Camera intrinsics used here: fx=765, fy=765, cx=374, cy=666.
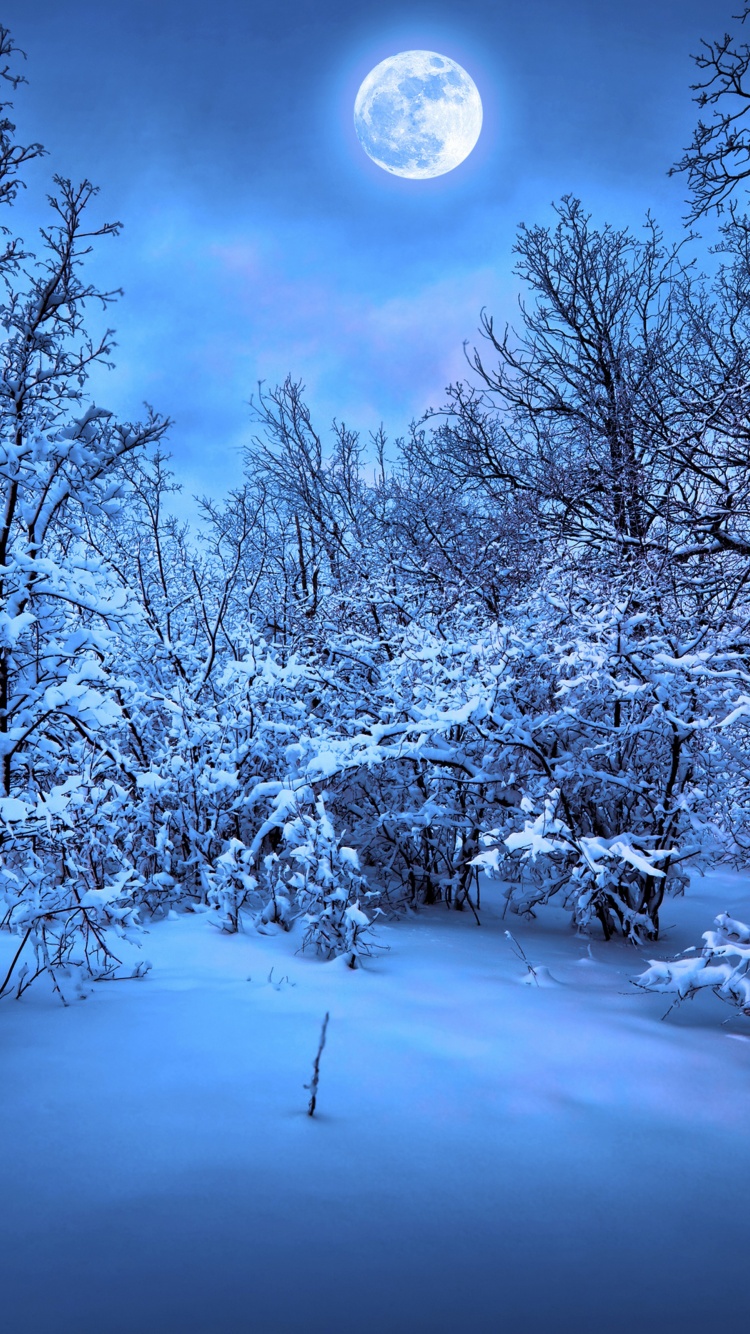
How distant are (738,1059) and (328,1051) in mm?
1581

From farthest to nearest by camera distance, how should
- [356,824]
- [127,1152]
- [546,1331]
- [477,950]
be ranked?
[356,824] → [477,950] → [127,1152] → [546,1331]

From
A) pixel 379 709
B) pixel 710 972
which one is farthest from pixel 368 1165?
pixel 379 709

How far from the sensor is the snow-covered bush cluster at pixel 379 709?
14.1ft

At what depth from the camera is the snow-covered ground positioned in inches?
59.3

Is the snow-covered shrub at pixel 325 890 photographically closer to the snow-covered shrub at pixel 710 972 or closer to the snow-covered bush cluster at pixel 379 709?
the snow-covered bush cluster at pixel 379 709

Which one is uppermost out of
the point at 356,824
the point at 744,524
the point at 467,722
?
the point at 744,524

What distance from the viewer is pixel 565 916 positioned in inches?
264

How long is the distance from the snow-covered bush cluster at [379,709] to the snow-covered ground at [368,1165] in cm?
81

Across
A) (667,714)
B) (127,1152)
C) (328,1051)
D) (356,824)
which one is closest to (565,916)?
(356,824)

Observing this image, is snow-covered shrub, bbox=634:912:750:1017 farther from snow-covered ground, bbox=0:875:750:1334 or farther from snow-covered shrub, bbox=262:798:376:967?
snow-covered shrub, bbox=262:798:376:967

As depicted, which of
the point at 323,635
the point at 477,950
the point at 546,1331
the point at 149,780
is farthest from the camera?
the point at 323,635

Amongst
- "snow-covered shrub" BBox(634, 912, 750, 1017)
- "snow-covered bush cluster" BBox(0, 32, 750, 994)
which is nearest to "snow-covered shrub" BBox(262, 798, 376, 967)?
"snow-covered bush cluster" BBox(0, 32, 750, 994)

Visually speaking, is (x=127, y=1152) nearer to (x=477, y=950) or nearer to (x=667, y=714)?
(x=477, y=950)

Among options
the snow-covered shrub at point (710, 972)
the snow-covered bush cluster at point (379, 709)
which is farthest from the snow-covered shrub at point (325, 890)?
the snow-covered shrub at point (710, 972)
